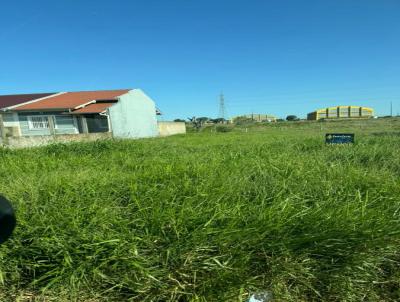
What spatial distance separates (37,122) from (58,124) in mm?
1754

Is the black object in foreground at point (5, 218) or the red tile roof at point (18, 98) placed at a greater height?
the red tile roof at point (18, 98)

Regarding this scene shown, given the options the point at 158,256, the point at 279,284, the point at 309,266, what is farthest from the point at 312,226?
the point at 158,256

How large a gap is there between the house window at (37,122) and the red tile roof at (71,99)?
2.60 feet

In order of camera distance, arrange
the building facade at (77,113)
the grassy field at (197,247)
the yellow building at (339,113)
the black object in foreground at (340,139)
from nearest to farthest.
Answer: the grassy field at (197,247), the black object in foreground at (340,139), the building facade at (77,113), the yellow building at (339,113)

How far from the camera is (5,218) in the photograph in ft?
3.79

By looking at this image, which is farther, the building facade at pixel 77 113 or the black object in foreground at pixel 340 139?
the building facade at pixel 77 113

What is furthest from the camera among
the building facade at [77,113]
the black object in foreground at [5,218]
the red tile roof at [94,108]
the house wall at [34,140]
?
the building facade at [77,113]

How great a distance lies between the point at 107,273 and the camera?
2053mm

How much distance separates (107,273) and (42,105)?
24.0m

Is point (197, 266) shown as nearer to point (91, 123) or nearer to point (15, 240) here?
point (15, 240)

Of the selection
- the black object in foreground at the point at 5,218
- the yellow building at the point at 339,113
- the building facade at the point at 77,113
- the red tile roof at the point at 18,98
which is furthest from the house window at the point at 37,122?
the yellow building at the point at 339,113

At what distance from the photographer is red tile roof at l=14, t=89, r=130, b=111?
21422 millimetres

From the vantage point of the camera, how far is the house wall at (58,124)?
70.3 ft

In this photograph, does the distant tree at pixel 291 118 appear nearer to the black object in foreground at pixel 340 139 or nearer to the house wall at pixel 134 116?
the house wall at pixel 134 116
